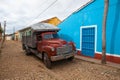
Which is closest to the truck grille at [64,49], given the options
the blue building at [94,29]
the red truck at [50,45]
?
the red truck at [50,45]

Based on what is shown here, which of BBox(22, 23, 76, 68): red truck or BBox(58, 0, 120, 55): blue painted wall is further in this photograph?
BBox(58, 0, 120, 55): blue painted wall

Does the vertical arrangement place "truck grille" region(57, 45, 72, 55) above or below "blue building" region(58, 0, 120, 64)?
below

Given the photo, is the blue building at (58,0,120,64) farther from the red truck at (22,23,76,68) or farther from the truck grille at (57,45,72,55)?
the truck grille at (57,45,72,55)

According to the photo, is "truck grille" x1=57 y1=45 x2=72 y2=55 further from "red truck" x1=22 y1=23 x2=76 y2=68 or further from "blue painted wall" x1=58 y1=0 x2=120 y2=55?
"blue painted wall" x1=58 y1=0 x2=120 y2=55

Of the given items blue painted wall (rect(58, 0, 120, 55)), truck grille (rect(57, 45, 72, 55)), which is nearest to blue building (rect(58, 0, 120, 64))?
Result: blue painted wall (rect(58, 0, 120, 55))

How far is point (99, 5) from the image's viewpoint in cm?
933

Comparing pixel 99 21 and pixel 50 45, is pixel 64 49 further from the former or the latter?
pixel 99 21

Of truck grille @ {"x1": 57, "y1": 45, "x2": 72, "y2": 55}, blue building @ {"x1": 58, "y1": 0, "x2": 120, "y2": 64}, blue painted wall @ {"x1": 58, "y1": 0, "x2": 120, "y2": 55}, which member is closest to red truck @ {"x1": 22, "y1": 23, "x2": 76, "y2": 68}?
truck grille @ {"x1": 57, "y1": 45, "x2": 72, "y2": 55}

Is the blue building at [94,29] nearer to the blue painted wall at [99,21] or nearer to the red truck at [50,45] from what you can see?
the blue painted wall at [99,21]

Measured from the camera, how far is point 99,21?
369 inches

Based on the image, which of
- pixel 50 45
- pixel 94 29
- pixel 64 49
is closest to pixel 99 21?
pixel 94 29

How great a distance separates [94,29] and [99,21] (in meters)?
0.77

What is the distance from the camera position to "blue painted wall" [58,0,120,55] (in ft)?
27.0

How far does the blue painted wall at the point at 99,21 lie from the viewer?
822 centimetres
